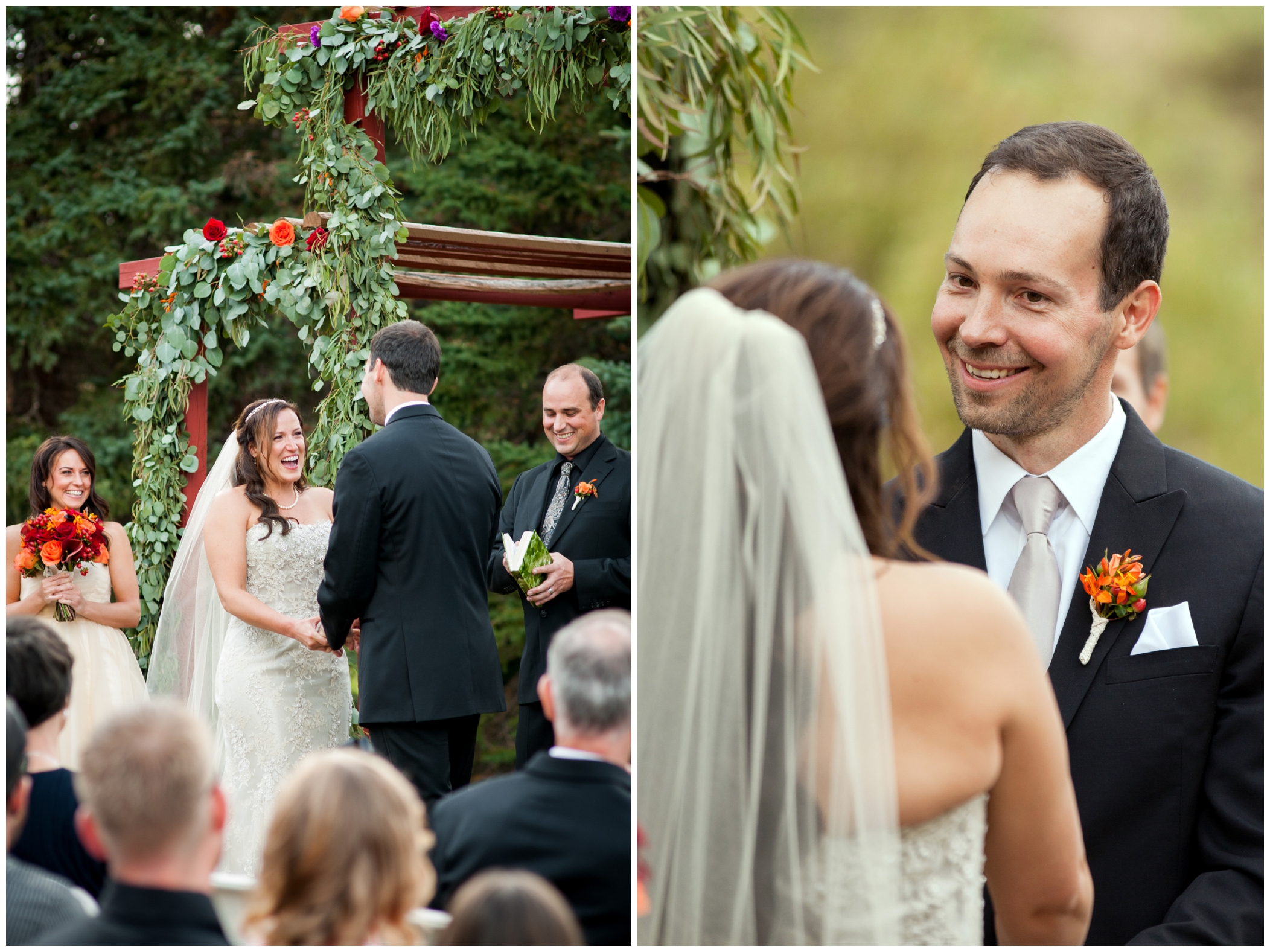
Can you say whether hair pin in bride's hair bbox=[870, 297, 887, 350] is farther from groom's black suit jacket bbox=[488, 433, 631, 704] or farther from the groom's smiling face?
groom's black suit jacket bbox=[488, 433, 631, 704]

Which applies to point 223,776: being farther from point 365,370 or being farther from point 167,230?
point 167,230

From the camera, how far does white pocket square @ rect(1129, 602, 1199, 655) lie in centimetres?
232

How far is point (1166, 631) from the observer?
2332 millimetres

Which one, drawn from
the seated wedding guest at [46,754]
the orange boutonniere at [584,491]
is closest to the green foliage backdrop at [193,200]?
the orange boutonniere at [584,491]

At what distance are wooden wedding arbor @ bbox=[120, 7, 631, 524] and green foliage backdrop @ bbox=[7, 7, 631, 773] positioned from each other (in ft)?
13.2

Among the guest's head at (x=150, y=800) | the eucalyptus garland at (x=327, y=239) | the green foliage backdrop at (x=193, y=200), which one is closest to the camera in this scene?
the guest's head at (x=150, y=800)

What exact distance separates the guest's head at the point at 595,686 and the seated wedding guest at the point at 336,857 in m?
0.43

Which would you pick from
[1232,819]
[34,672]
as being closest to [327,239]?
[34,672]

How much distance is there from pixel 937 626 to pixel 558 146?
899 centimetres

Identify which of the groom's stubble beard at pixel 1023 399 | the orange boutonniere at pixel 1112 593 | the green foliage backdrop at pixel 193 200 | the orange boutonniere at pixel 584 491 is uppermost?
the green foliage backdrop at pixel 193 200

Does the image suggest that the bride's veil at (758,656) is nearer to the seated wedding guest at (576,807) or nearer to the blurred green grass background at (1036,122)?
the seated wedding guest at (576,807)

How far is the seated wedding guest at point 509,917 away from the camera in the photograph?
1.66 m

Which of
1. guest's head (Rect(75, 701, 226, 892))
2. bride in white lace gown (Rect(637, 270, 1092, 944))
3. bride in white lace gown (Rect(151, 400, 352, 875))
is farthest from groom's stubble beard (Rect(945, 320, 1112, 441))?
bride in white lace gown (Rect(151, 400, 352, 875))

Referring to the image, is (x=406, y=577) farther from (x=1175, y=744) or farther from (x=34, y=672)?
(x=1175, y=744)
